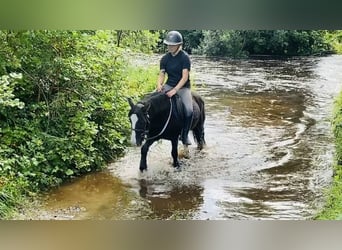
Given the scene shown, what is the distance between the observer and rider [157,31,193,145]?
3.22m

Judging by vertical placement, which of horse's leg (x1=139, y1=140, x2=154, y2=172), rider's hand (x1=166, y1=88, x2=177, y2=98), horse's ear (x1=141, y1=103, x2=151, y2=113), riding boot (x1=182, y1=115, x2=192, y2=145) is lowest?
horse's leg (x1=139, y1=140, x2=154, y2=172)

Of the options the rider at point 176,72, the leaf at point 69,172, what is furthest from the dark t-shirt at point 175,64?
the leaf at point 69,172

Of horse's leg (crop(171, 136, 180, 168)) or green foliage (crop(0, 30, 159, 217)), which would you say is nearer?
green foliage (crop(0, 30, 159, 217))

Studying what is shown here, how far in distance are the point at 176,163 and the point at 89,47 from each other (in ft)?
2.80

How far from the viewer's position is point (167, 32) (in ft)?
10.5

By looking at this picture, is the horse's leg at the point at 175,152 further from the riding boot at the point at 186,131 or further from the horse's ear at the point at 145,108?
the horse's ear at the point at 145,108

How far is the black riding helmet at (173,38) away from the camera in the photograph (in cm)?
319

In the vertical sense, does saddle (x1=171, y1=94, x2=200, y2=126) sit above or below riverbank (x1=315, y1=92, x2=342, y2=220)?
above

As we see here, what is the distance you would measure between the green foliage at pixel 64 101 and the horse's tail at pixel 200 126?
12.8 inches

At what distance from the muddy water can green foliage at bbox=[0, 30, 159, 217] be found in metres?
0.15

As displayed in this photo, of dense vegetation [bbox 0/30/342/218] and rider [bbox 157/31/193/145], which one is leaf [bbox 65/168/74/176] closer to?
dense vegetation [bbox 0/30/342/218]

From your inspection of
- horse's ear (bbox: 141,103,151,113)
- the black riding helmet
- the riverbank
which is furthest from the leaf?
the riverbank

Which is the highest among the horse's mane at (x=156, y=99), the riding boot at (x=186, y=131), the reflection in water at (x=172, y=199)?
the horse's mane at (x=156, y=99)
